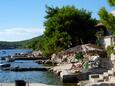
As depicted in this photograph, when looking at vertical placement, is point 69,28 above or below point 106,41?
above

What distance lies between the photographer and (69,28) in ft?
268

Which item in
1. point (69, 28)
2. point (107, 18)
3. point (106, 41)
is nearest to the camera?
point (107, 18)

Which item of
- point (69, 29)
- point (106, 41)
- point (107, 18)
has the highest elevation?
point (69, 29)

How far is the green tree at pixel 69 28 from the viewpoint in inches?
3174

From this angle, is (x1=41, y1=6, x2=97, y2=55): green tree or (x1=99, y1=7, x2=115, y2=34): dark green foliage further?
(x1=41, y1=6, x2=97, y2=55): green tree

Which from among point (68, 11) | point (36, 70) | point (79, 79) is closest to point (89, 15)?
point (68, 11)

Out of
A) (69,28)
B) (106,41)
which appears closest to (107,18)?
(106,41)

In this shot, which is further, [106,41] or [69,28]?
[69,28]

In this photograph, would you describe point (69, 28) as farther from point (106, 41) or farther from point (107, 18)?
point (107, 18)

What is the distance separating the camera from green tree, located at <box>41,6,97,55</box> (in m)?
80.6

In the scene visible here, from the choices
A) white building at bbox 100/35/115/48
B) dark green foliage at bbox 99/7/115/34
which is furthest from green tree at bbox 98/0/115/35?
white building at bbox 100/35/115/48

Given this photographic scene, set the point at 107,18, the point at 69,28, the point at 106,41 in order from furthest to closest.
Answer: the point at 69,28 < the point at 106,41 < the point at 107,18

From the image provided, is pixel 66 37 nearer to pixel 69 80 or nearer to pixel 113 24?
pixel 69 80

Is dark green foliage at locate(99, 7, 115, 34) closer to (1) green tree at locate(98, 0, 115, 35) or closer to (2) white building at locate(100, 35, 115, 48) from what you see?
(1) green tree at locate(98, 0, 115, 35)
